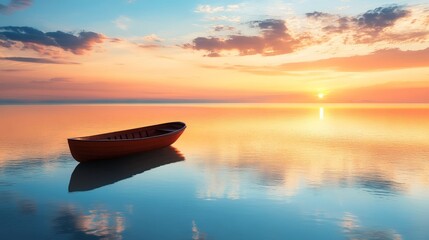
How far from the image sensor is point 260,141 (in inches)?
1239

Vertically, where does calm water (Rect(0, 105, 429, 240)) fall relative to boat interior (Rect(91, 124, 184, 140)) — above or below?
below

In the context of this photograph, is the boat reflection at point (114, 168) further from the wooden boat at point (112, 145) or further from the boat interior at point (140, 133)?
the boat interior at point (140, 133)

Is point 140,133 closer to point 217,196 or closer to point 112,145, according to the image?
point 112,145

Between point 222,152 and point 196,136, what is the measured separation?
33.5 feet

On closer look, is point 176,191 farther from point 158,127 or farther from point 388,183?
point 158,127

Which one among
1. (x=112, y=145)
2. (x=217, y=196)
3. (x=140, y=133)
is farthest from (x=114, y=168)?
(x=217, y=196)

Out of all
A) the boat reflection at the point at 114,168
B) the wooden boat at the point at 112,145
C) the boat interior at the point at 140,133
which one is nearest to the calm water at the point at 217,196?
the boat reflection at the point at 114,168

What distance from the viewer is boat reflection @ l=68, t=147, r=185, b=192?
51.5 feet

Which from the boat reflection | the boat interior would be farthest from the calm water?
the boat interior

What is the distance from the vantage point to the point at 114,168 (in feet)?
61.6

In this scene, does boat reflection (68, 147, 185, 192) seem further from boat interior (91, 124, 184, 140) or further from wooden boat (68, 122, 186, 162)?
boat interior (91, 124, 184, 140)

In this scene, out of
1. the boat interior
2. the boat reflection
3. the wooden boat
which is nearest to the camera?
the boat reflection

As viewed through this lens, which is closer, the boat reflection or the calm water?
the calm water

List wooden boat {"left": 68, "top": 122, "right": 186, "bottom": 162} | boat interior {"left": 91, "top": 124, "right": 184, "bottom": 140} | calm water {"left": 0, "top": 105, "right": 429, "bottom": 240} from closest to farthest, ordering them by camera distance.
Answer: calm water {"left": 0, "top": 105, "right": 429, "bottom": 240} < wooden boat {"left": 68, "top": 122, "right": 186, "bottom": 162} < boat interior {"left": 91, "top": 124, "right": 184, "bottom": 140}
